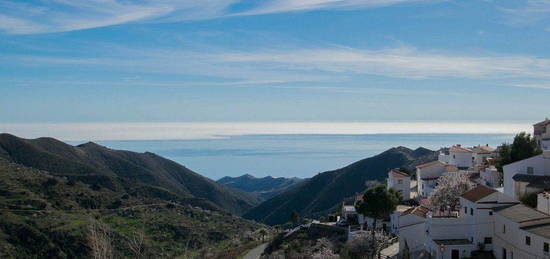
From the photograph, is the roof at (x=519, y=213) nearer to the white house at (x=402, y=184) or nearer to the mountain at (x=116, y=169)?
the white house at (x=402, y=184)

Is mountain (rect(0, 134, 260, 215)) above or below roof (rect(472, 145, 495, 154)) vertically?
below

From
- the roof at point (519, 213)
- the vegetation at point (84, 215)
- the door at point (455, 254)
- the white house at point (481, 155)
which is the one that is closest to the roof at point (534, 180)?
the roof at point (519, 213)

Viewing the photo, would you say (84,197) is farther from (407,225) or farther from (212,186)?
(212,186)

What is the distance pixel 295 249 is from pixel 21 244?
2532 cm

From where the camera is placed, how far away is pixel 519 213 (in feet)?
85.0

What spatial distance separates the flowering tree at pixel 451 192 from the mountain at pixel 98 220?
1794cm

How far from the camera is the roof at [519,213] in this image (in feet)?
82.1

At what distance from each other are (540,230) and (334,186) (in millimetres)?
72778

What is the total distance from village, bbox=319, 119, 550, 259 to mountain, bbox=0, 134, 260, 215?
168 ft

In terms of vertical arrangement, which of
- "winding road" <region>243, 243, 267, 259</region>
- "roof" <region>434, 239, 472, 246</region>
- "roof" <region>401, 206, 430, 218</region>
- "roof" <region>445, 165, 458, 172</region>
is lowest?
"winding road" <region>243, 243, 267, 259</region>

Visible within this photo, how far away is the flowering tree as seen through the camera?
38684 mm

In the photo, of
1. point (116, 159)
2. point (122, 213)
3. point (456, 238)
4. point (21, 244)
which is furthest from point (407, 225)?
point (116, 159)

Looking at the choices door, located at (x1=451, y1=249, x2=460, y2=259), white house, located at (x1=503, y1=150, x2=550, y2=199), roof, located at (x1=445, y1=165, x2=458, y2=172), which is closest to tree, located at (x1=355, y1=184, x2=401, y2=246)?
white house, located at (x1=503, y1=150, x2=550, y2=199)

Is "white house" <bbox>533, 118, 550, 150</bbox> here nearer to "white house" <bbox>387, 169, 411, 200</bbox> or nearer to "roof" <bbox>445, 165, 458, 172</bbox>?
"roof" <bbox>445, 165, 458, 172</bbox>
